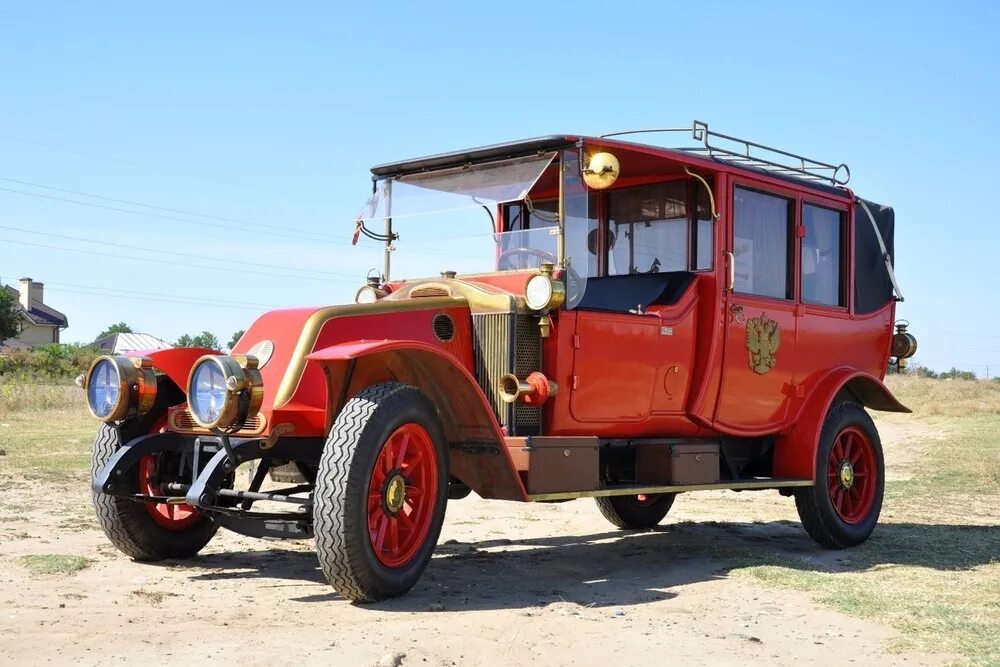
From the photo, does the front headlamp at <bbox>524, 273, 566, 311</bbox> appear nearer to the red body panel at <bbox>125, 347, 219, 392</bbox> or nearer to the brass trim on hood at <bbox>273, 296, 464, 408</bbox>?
the brass trim on hood at <bbox>273, 296, 464, 408</bbox>

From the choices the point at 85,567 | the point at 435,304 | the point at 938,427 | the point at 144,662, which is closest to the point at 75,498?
the point at 85,567

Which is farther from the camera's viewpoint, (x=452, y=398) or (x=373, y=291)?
(x=373, y=291)

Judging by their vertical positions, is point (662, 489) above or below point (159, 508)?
above

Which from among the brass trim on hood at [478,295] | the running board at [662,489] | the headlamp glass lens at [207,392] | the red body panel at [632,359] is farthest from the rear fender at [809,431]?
the headlamp glass lens at [207,392]

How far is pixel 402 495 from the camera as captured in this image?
572cm

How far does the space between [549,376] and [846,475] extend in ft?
10.5

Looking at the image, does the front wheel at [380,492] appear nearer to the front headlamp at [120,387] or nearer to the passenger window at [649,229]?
the front headlamp at [120,387]

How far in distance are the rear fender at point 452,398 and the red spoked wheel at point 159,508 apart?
131 cm

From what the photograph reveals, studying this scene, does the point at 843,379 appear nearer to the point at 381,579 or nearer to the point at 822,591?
the point at 822,591

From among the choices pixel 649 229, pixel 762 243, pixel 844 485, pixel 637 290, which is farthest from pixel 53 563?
pixel 844 485

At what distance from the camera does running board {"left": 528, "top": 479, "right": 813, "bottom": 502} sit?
21.3 ft

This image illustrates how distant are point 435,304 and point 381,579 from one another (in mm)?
1703

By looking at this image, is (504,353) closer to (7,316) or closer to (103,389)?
(103,389)

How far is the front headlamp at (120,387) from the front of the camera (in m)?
6.07
